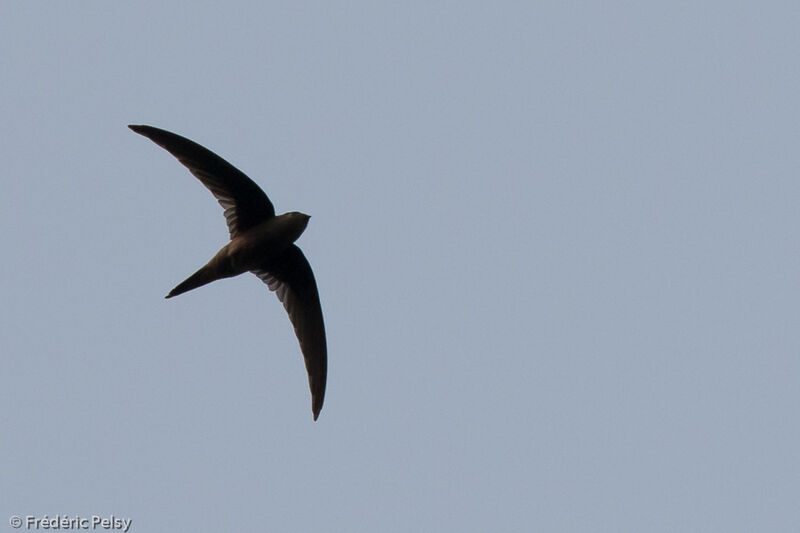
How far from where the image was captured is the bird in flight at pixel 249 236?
11148 mm

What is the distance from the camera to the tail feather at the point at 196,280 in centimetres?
1111

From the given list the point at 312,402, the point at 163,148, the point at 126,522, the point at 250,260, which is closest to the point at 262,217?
Answer: the point at 250,260

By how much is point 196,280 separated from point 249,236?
0.67 m

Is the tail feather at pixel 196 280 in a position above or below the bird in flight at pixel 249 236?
below

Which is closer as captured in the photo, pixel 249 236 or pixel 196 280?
pixel 196 280

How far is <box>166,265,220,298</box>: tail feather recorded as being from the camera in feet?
36.4

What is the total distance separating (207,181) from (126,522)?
3.35 m

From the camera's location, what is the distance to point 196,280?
441 inches

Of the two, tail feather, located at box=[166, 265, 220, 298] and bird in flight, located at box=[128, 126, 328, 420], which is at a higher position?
bird in flight, located at box=[128, 126, 328, 420]

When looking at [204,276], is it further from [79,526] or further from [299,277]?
[79,526]

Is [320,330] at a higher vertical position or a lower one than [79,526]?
higher

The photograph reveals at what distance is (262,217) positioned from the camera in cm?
1152

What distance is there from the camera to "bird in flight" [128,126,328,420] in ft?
36.6

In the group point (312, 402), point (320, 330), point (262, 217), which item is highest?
point (262, 217)
